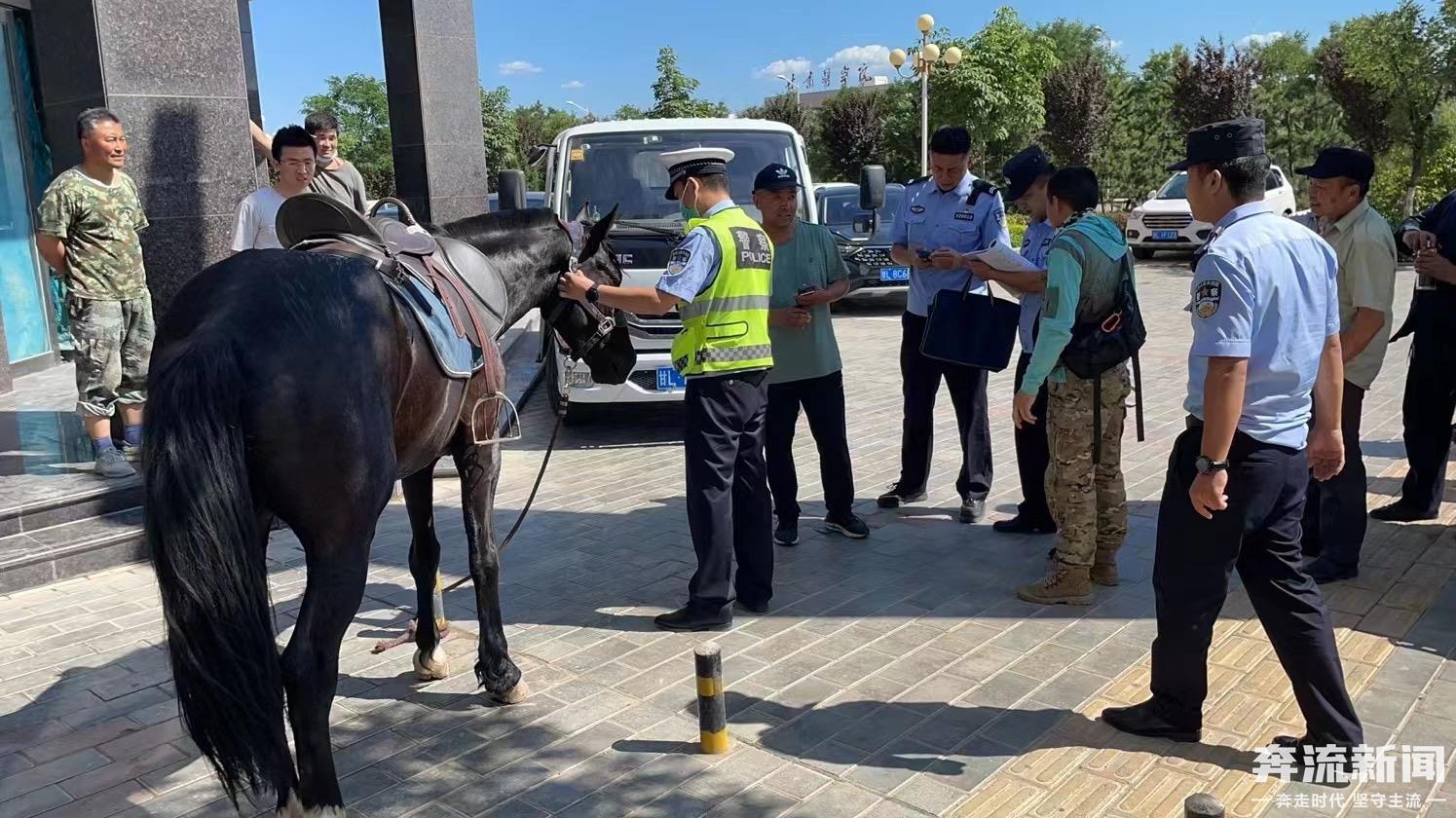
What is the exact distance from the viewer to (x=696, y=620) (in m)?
4.66

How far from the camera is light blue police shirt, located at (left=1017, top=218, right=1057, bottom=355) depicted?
5559 mm

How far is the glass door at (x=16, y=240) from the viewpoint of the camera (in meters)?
9.99

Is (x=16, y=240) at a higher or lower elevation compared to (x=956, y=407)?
higher

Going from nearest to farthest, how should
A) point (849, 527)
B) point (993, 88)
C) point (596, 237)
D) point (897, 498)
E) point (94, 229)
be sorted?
point (596, 237) → point (94, 229) → point (849, 527) → point (897, 498) → point (993, 88)

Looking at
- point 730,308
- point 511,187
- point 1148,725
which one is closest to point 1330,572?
point 1148,725

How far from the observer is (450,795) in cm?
335

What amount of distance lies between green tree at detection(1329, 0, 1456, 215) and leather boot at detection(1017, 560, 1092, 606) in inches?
808

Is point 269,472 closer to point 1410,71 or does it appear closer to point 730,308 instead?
point 730,308

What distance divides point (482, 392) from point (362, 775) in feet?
4.62

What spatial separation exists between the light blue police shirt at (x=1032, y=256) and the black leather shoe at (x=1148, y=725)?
245 cm

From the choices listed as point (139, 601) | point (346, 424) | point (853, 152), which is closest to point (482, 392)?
point (346, 424)

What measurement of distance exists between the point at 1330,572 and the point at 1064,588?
4.38 feet

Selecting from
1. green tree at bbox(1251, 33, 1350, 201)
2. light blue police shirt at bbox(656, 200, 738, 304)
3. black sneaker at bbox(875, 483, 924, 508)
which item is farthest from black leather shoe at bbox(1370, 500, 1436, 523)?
green tree at bbox(1251, 33, 1350, 201)

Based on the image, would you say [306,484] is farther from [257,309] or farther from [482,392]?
[482,392]
